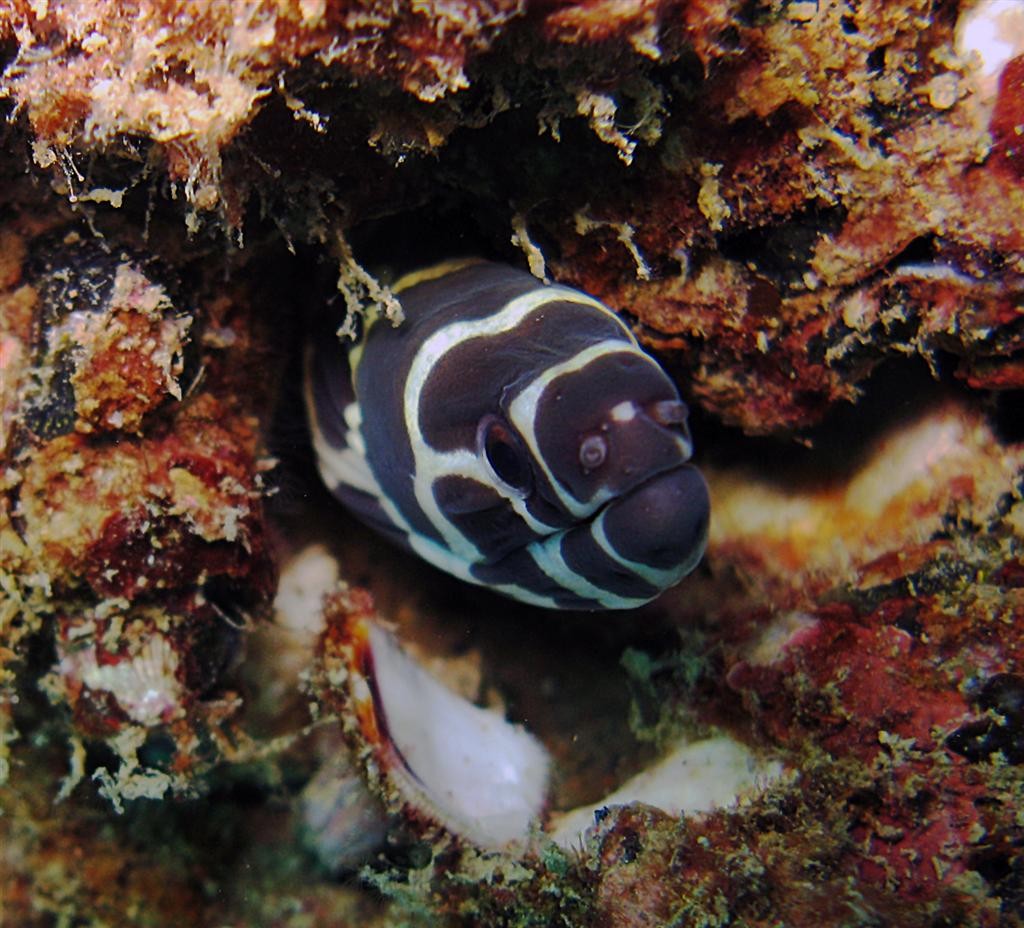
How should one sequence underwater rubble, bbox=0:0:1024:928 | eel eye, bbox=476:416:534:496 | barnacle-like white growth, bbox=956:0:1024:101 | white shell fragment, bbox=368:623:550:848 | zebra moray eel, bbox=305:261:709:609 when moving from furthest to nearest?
white shell fragment, bbox=368:623:550:848, eel eye, bbox=476:416:534:496, zebra moray eel, bbox=305:261:709:609, barnacle-like white growth, bbox=956:0:1024:101, underwater rubble, bbox=0:0:1024:928

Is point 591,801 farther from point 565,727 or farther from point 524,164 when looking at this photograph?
point 524,164

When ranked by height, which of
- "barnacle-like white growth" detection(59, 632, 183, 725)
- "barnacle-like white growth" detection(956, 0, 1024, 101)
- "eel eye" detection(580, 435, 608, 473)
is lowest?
"barnacle-like white growth" detection(59, 632, 183, 725)

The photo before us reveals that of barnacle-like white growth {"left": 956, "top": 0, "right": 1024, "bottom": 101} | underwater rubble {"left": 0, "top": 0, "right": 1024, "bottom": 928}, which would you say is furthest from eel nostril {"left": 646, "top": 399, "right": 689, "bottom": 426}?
barnacle-like white growth {"left": 956, "top": 0, "right": 1024, "bottom": 101}

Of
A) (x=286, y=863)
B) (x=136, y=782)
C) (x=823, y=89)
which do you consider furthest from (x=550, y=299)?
(x=286, y=863)

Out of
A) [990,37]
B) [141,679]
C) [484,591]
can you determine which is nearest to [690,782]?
[484,591]

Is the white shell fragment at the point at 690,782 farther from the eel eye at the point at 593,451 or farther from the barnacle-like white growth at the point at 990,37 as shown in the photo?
the barnacle-like white growth at the point at 990,37

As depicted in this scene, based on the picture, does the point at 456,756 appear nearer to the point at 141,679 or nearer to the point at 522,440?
the point at 141,679

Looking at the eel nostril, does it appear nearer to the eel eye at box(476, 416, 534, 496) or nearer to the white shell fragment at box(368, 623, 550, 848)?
the eel eye at box(476, 416, 534, 496)

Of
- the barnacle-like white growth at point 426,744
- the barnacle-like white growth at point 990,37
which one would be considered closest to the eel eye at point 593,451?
the barnacle-like white growth at point 426,744
